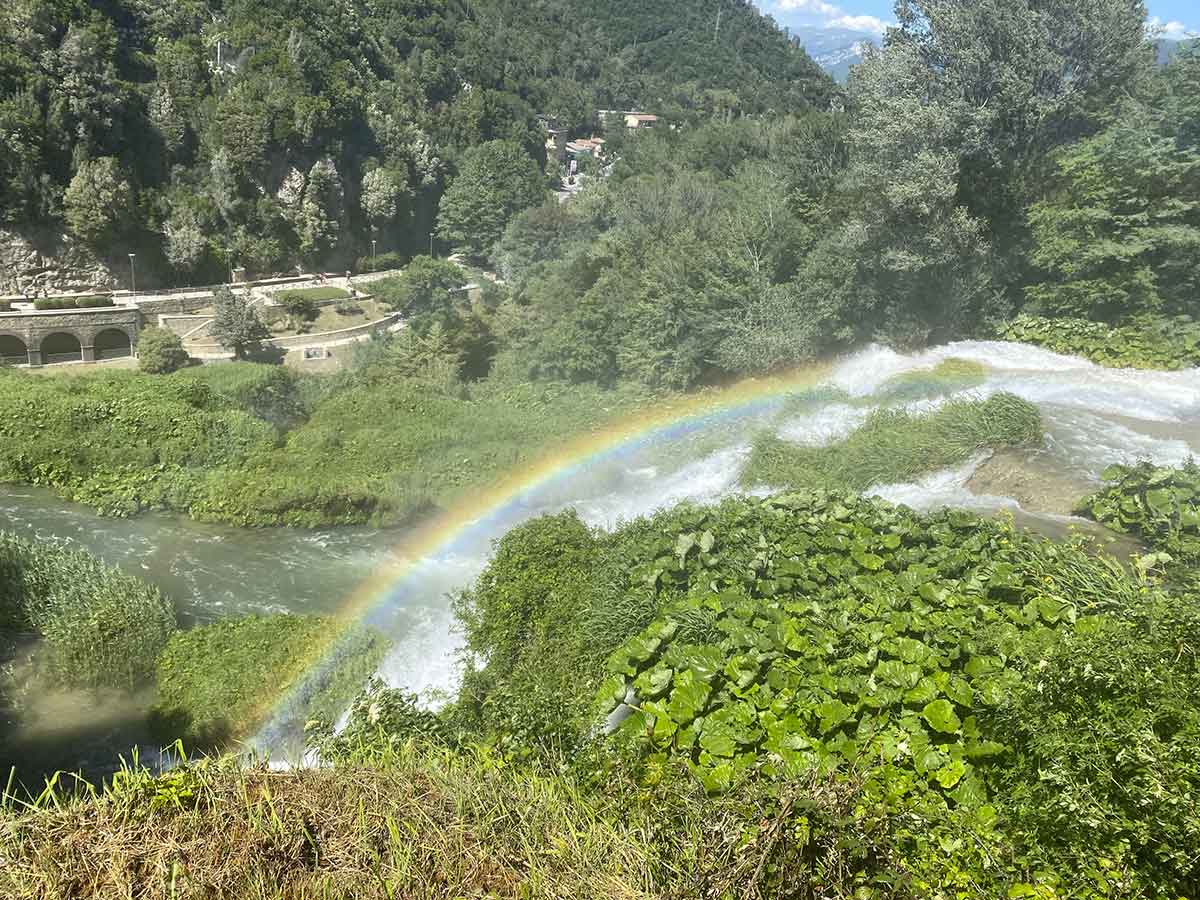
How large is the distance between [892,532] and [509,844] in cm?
584

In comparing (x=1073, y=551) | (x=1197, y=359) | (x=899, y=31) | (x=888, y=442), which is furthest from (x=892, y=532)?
(x=899, y=31)

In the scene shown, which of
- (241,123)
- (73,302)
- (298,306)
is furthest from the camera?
(241,123)

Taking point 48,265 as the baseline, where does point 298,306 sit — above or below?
below

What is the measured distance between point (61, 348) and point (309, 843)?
1439 inches

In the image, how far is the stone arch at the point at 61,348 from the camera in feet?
106

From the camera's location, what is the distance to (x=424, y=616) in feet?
39.5

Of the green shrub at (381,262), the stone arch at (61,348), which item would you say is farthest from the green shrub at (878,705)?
the green shrub at (381,262)

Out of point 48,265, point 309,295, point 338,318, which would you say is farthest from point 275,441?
point 48,265

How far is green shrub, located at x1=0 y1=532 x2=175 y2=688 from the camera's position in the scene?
36.1ft

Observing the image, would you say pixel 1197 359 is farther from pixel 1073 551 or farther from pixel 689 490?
pixel 1073 551

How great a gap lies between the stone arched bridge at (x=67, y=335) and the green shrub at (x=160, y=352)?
263cm

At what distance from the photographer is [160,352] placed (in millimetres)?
30594

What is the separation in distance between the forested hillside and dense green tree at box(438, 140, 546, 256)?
3.42 meters

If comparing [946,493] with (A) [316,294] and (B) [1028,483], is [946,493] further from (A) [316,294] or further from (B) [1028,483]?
(A) [316,294]
